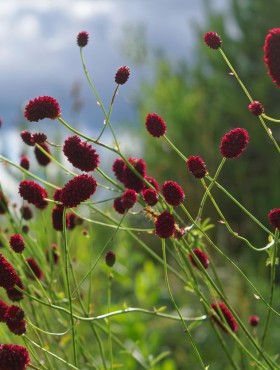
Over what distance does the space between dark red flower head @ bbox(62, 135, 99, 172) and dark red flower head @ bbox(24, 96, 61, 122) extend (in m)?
0.07

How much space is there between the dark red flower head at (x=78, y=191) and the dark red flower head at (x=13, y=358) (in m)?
0.26

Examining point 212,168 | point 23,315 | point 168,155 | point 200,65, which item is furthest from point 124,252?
point 200,65

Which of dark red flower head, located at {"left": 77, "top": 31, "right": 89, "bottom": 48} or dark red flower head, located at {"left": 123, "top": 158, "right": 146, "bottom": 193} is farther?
dark red flower head, located at {"left": 77, "top": 31, "right": 89, "bottom": 48}

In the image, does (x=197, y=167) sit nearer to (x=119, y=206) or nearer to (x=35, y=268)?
(x=119, y=206)

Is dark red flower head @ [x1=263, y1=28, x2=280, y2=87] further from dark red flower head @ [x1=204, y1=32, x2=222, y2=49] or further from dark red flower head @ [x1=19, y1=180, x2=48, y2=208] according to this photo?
dark red flower head @ [x1=19, y1=180, x2=48, y2=208]

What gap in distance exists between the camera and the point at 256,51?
10133 mm

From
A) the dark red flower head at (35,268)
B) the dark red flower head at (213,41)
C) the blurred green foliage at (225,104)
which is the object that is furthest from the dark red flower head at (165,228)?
the blurred green foliage at (225,104)

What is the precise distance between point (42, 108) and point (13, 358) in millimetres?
451

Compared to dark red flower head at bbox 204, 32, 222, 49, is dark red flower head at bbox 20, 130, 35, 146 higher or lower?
lower

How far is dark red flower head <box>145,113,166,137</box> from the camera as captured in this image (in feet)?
→ 4.23

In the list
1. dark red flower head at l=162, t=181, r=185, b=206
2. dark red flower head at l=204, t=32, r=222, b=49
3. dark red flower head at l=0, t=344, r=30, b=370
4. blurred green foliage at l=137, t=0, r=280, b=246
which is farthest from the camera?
blurred green foliage at l=137, t=0, r=280, b=246

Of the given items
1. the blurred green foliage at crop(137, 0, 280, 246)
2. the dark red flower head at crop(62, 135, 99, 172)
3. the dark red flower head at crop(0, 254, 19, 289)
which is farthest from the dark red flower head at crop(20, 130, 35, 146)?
the blurred green foliage at crop(137, 0, 280, 246)

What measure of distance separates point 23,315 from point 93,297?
2.53 meters

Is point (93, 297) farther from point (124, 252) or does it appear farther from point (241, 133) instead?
point (241, 133)
